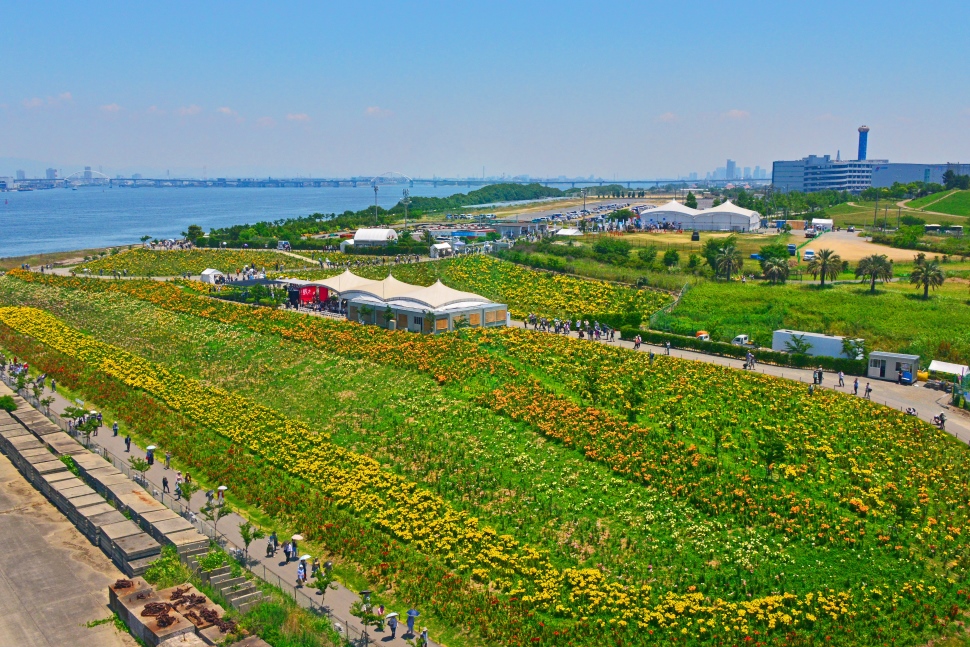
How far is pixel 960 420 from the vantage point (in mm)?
33688

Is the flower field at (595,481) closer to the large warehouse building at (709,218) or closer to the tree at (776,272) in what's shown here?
the tree at (776,272)

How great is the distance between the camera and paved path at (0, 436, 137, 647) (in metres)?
20.0

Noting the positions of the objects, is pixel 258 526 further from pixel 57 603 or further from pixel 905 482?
pixel 905 482

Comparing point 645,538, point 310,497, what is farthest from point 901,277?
point 310,497

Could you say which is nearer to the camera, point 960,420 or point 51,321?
point 960,420

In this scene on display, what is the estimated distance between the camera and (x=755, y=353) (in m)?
42.6

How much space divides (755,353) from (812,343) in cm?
293

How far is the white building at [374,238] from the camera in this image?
8469 centimetres

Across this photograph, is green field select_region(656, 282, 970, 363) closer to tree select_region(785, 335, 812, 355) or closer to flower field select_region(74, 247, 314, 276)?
tree select_region(785, 335, 812, 355)

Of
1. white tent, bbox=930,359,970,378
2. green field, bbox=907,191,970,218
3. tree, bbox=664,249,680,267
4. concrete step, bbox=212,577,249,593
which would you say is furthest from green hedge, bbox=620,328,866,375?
green field, bbox=907,191,970,218

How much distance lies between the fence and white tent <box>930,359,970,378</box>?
3024 centimetres

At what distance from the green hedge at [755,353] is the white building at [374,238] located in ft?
139

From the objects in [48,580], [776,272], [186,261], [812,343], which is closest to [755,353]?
[812,343]

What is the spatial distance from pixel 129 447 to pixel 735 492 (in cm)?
2193
